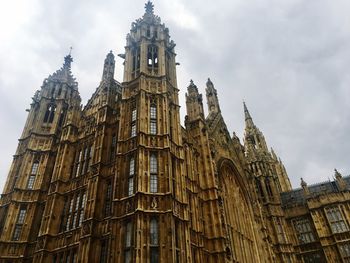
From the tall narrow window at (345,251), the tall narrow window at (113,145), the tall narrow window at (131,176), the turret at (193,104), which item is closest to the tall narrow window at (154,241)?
the tall narrow window at (131,176)

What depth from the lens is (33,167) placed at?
3148cm

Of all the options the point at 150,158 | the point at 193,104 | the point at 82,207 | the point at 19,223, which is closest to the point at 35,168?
the point at 19,223

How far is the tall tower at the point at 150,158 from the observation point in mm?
19875

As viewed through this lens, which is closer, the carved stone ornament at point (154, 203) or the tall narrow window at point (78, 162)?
the carved stone ornament at point (154, 203)

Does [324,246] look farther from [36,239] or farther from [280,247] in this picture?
[36,239]

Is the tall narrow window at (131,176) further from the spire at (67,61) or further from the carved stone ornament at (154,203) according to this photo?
the spire at (67,61)

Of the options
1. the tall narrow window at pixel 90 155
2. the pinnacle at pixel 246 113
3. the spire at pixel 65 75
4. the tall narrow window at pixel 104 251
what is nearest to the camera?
the tall narrow window at pixel 104 251

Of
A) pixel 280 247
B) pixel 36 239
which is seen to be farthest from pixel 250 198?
pixel 36 239

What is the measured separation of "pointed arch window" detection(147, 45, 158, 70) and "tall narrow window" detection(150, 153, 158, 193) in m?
10.4

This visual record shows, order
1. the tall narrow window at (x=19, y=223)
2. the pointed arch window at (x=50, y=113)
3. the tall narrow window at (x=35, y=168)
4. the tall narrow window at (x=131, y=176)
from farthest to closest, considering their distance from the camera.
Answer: the pointed arch window at (x=50, y=113) → the tall narrow window at (x=35, y=168) → the tall narrow window at (x=19, y=223) → the tall narrow window at (x=131, y=176)

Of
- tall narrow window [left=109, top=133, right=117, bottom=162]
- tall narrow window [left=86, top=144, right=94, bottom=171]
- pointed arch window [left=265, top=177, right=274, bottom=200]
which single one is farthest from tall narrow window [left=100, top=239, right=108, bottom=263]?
pointed arch window [left=265, top=177, right=274, bottom=200]

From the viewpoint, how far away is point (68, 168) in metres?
29.9

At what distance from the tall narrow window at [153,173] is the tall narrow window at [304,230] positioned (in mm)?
35248

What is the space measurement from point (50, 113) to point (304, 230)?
134 feet
